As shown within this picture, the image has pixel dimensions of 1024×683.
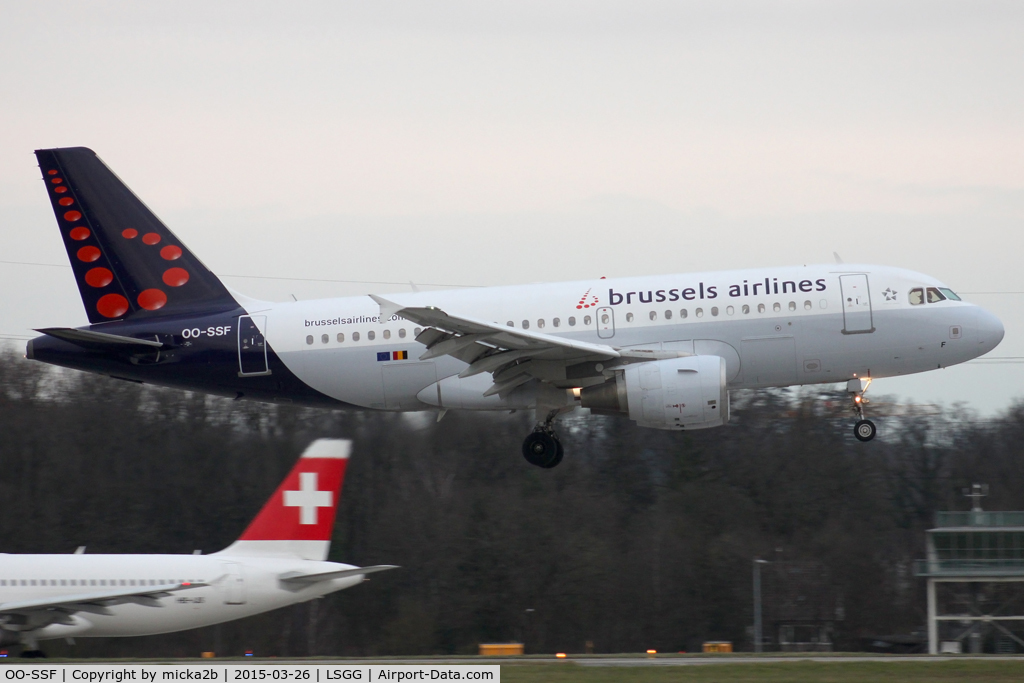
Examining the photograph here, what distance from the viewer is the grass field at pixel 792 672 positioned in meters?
23.3

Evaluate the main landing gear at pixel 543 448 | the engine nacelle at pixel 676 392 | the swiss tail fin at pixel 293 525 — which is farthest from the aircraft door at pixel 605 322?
the swiss tail fin at pixel 293 525

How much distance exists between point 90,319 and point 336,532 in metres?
33.3

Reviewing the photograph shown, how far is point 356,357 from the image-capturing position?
29.1m

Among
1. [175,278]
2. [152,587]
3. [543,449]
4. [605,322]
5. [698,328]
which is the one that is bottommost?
[152,587]

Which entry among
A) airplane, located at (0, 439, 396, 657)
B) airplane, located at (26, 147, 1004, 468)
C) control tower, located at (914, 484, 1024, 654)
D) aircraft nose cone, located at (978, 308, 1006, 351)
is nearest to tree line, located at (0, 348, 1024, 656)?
control tower, located at (914, 484, 1024, 654)

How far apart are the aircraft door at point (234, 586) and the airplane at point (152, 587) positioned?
0.08ft

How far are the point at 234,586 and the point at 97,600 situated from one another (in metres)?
3.12

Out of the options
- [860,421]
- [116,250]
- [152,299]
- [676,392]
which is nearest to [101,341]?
[152,299]

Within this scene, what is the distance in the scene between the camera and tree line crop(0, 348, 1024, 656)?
59344 millimetres

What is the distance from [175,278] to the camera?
101 ft

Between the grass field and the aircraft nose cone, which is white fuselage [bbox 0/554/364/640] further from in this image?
the aircraft nose cone

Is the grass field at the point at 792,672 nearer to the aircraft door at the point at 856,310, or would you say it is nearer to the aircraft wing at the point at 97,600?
the aircraft door at the point at 856,310

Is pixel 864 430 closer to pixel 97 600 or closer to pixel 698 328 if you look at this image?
pixel 698 328

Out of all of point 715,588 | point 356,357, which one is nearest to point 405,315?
point 356,357
